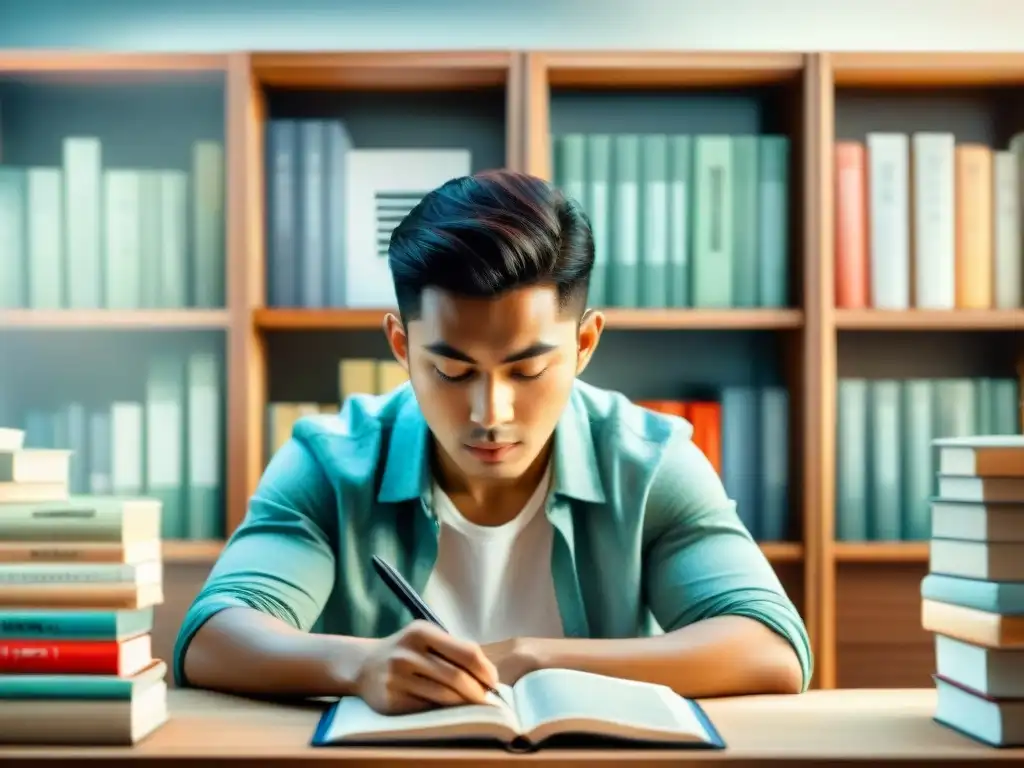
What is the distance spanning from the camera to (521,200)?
119 cm

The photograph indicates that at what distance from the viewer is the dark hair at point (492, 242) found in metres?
1.11

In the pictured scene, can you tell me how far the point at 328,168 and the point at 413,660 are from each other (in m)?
1.44

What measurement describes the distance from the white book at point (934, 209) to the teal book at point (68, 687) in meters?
1.76

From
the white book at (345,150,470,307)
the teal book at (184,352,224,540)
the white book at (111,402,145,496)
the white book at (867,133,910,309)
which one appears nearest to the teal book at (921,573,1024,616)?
the white book at (867,133,910,309)

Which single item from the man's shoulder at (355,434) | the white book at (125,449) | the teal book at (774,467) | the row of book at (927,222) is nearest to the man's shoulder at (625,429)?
the man's shoulder at (355,434)

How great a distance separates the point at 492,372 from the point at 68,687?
50cm

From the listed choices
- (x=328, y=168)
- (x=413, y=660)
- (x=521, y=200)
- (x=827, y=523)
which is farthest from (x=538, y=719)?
(x=328, y=168)

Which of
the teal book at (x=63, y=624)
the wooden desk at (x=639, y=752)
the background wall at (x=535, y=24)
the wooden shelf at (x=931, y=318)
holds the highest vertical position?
the background wall at (x=535, y=24)

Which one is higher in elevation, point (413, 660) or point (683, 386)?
point (683, 386)

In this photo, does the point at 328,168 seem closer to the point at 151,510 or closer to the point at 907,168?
the point at 907,168

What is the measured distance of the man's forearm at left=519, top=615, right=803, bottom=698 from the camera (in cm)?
101

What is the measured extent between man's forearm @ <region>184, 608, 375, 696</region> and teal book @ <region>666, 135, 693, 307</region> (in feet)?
4.07

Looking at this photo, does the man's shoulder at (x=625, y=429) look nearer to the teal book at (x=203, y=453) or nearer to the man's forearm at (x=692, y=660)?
the man's forearm at (x=692, y=660)

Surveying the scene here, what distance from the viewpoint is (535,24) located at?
92.4 inches
